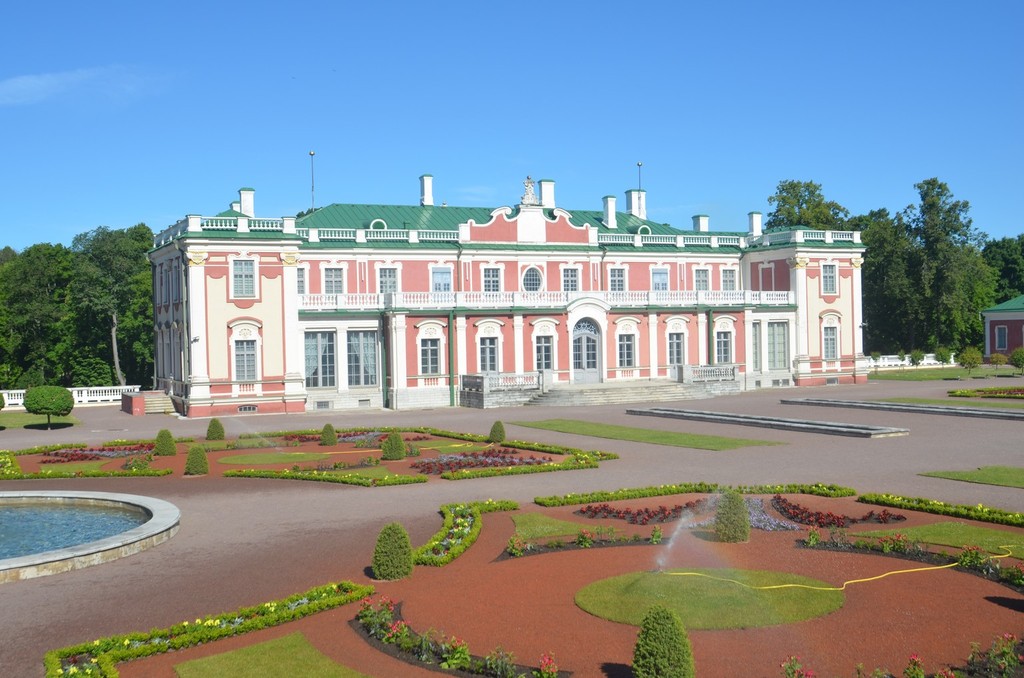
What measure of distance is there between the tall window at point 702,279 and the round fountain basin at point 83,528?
41265 mm

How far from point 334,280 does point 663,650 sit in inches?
1633

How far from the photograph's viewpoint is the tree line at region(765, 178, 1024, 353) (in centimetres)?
6894

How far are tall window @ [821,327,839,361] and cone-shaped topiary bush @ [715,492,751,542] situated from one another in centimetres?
4163

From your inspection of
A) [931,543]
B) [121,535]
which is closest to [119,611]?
[121,535]

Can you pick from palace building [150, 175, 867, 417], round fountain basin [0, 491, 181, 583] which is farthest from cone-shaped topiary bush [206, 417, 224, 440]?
round fountain basin [0, 491, 181, 583]

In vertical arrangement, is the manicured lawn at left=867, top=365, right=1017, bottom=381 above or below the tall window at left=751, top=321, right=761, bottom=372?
below

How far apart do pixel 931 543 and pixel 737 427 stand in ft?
60.3

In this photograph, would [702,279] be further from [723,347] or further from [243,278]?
[243,278]

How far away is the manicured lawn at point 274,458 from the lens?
27.0 metres

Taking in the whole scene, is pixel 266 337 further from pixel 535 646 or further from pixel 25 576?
pixel 535 646

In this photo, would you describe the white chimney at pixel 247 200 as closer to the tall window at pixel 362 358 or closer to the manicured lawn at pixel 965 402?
the tall window at pixel 362 358

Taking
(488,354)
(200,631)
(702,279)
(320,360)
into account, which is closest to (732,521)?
(200,631)

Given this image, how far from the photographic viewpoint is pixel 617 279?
54.2 meters

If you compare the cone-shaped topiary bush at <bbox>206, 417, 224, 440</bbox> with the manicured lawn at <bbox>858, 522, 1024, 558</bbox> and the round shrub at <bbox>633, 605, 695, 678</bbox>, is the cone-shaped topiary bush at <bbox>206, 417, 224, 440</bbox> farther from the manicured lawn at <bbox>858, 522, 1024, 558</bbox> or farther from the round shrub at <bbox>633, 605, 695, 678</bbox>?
the round shrub at <bbox>633, 605, 695, 678</bbox>
